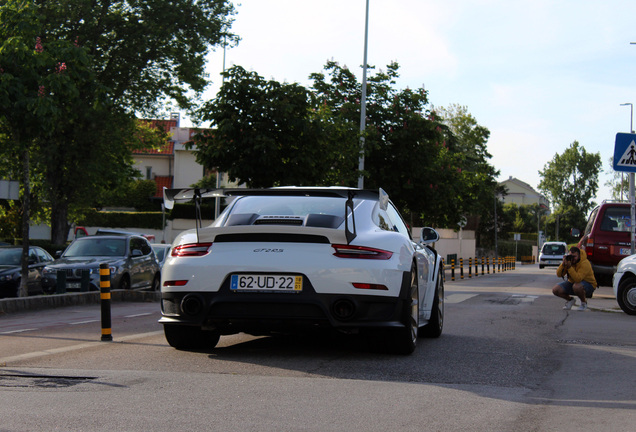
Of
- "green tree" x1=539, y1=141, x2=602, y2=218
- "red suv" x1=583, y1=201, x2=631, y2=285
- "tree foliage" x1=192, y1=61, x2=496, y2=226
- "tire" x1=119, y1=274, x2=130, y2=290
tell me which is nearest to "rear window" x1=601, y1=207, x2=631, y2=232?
"red suv" x1=583, y1=201, x2=631, y2=285

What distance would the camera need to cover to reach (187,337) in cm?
784

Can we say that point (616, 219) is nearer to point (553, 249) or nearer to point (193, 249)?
point (193, 249)

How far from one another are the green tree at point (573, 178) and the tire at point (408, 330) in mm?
119685

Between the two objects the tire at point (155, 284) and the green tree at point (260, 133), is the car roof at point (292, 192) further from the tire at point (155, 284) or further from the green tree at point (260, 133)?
the tire at point (155, 284)

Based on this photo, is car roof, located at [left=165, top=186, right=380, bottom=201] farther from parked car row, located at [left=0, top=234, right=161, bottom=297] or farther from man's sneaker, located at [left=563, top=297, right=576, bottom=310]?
parked car row, located at [left=0, top=234, right=161, bottom=297]

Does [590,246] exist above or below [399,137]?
below

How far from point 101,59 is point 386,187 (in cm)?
1248

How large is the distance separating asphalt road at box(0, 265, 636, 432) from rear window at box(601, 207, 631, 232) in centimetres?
1169

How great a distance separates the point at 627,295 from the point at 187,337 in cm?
972

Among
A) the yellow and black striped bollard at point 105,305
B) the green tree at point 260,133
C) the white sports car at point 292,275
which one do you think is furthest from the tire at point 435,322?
the green tree at point 260,133

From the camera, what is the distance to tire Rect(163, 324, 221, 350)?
7.78m

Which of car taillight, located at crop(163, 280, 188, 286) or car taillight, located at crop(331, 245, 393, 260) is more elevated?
car taillight, located at crop(331, 245, 393, 260)

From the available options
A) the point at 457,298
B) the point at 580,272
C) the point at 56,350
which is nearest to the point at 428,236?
the point at 56,350

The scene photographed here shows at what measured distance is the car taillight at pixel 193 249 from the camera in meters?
7.19
